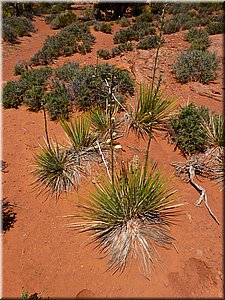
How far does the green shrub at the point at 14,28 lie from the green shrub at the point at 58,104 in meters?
9.17

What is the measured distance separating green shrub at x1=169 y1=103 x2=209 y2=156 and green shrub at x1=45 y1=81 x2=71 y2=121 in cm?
220

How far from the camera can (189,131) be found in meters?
4.77

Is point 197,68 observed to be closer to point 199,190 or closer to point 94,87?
point 94,87

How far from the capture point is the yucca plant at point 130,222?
3.15 metres

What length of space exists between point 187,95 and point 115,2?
13985 mm

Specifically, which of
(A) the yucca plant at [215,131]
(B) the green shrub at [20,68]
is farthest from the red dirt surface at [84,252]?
(B) the green shrub at [20,68]

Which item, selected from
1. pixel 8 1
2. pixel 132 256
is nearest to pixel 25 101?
pixel 132 256

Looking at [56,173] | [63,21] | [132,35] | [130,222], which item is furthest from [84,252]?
[63,21]

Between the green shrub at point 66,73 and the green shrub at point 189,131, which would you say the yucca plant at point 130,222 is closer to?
the green shrub at point 189,131

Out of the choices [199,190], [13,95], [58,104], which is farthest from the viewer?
[13,95]

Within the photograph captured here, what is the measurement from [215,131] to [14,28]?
13376mm

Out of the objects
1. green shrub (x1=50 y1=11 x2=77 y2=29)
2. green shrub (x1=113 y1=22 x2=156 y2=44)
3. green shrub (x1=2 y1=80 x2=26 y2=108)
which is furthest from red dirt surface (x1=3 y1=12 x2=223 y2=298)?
green shrub (x1=50 y1=11 x2=77 y2=29)

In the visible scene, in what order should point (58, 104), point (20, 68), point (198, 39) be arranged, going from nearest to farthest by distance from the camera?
point (58, 104)
point (198, 39)
point (20, 68)

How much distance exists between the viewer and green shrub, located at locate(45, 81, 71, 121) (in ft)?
19.3
